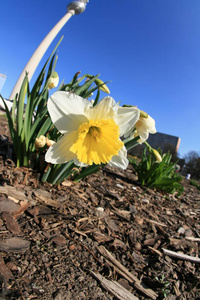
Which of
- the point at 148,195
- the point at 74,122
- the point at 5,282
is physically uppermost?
the point at 74,122

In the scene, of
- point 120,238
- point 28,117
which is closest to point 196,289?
point 120,238

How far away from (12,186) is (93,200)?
2.72 feet

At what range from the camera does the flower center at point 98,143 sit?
1.08 metres

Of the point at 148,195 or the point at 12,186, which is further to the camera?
the point at 148,195

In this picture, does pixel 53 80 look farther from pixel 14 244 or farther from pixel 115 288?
pixel 115 288

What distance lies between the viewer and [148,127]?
4.48 feet

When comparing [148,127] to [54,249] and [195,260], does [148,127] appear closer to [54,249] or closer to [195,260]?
[54,249]

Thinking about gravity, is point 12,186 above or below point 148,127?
below

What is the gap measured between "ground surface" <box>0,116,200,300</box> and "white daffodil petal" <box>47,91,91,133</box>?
0.72 m

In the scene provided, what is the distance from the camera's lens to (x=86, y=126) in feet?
3.55

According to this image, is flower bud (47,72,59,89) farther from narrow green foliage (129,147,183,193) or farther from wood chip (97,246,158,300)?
narrow green foliage (129,147,183,193)

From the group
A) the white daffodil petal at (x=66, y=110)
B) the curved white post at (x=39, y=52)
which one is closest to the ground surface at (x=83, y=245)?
the white daffodil petal at (x=66, y=110)

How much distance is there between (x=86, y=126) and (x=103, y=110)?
5.7 inches

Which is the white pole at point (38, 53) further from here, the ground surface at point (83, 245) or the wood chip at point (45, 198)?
the wood chip at point (45, 198)
